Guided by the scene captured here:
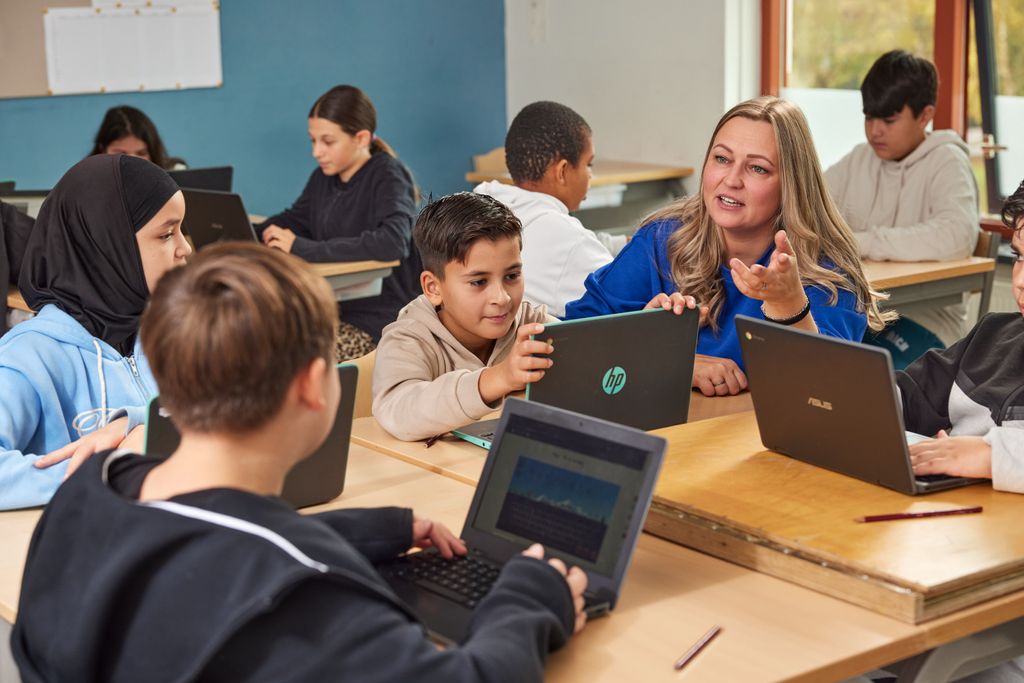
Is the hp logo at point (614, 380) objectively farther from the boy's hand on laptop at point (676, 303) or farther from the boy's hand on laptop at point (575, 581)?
the boy's hand on laptop at point (575, 581)

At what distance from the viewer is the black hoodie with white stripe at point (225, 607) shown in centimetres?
106

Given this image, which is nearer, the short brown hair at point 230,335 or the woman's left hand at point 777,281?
the short brown hair at point 230,335

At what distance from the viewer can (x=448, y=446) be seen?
2096mm

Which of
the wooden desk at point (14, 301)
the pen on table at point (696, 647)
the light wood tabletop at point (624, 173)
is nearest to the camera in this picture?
the pen on table at point (696, 647)

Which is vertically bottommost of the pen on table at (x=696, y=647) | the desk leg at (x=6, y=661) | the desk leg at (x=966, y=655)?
the desk leg at (x=6, y=661)

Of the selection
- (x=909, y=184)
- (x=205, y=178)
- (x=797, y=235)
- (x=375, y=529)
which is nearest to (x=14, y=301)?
(x=205, y=178)

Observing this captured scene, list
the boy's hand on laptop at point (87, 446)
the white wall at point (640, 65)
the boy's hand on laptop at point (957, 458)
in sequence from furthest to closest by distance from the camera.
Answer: the white wall at point (640, 65) < the boy's hand on laptop at point (87, 446) < the boy's hand on laptop at point (957, 458)

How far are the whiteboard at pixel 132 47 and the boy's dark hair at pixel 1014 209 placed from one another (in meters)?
4.48

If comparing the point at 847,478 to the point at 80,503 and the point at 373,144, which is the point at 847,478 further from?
the point at 373,144

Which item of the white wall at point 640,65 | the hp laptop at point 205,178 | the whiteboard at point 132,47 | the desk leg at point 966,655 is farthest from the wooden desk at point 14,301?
the white wall at point 640,65

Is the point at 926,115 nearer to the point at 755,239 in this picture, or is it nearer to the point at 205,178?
the point at 755,239

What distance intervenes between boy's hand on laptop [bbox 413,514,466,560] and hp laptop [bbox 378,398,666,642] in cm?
1

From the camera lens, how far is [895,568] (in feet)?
4.66

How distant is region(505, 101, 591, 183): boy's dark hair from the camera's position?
351cm
